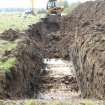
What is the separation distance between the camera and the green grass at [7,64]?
55.3 ft

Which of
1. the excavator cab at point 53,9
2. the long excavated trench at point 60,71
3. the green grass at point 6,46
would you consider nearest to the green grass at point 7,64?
the long excavated trench at point 60,71

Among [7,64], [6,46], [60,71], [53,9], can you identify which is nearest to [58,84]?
[60,71]

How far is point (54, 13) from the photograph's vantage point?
4991 centimetres

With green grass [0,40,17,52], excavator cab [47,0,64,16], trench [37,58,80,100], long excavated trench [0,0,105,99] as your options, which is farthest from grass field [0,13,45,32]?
green grass [0,40,17,52]

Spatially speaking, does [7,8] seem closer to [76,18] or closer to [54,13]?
[54,13]

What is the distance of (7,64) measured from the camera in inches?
698

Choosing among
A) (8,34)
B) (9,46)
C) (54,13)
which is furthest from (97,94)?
(54,13)

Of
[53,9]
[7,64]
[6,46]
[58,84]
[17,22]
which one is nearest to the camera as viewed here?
[7,64]

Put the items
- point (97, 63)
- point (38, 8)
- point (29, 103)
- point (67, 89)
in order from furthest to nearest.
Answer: point (38, 8) → point (67, 89) → point (97, 63) → point (29, 103)

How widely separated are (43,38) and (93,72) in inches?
884

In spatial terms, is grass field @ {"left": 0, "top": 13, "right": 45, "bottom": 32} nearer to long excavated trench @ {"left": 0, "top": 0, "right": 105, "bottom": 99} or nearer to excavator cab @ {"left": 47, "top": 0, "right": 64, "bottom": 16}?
excavator cab @ {"left": 47, "top": 0, "right": 64, "bottom": 16}

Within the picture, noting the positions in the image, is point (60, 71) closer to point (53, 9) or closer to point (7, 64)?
point (7, 64)

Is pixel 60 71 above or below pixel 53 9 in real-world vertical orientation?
below

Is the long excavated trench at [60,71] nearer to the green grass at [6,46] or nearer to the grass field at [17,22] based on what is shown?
the green grass at [6,46]
